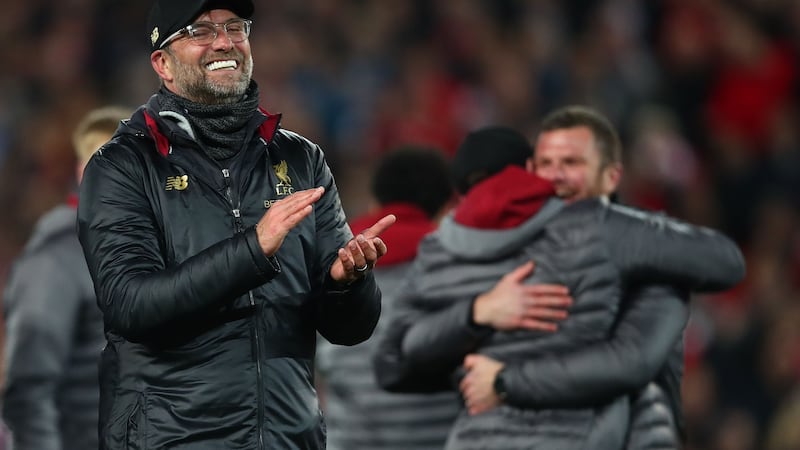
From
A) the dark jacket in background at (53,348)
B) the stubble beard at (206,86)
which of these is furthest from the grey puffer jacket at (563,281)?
the stubble beard at (206,86)

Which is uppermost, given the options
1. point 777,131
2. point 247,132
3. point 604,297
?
point 247,132

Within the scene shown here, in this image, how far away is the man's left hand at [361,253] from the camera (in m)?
3.89

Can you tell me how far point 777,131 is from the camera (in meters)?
11.3

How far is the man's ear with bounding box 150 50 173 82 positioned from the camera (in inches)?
163

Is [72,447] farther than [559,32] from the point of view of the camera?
No

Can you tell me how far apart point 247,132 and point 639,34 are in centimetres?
861

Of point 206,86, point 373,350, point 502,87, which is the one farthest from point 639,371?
point 502,87

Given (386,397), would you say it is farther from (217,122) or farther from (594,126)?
(217,122)

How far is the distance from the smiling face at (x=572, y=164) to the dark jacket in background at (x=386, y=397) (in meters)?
0.63

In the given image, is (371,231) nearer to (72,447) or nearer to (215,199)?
(215,199)

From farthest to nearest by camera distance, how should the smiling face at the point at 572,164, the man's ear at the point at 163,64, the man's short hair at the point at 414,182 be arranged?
the man's short hair at the point at 414,182
the smiling face at the point at 572,164
the man's ear at the point at 163,64

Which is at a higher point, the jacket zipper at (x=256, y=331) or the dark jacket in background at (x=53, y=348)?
the jacket zipper at (x=256, y=331)

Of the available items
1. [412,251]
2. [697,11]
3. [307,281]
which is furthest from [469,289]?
[697,11]

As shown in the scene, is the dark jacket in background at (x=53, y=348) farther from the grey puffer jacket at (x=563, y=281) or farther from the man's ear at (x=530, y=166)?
the man's ear at (x=530, y=166)
